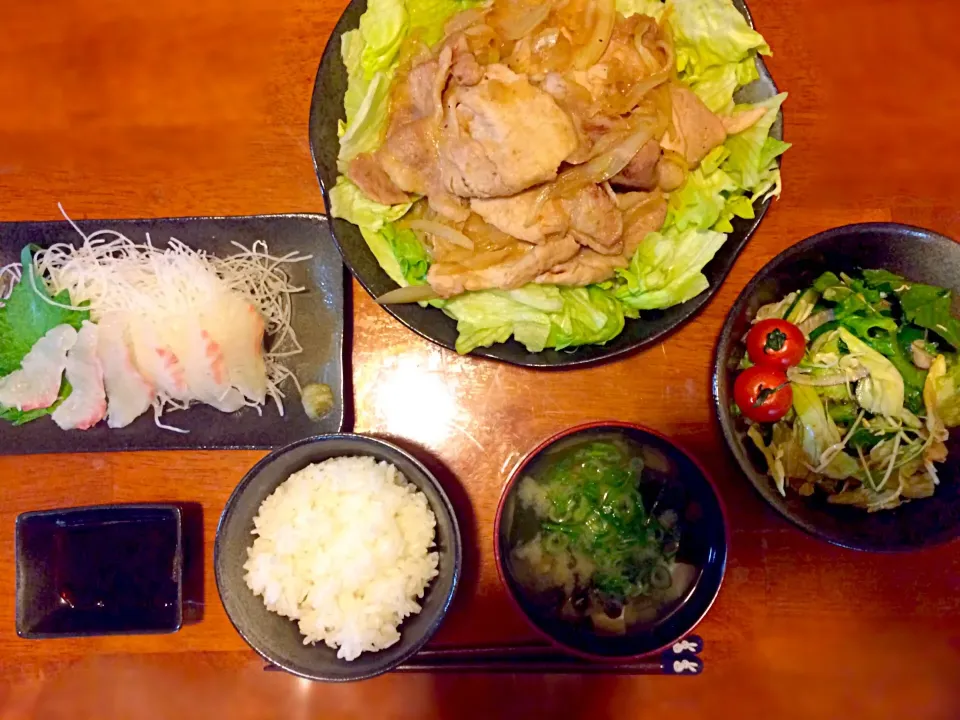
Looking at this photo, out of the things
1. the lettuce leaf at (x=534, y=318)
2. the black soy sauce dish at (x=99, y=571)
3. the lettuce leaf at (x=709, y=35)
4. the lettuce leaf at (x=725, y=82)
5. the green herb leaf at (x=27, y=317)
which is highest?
the lettuce leaf at (x=709, y=35)

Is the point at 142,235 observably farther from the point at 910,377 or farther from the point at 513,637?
the point at 910,377

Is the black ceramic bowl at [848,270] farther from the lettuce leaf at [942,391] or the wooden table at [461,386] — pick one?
the wooden table at [461,386]

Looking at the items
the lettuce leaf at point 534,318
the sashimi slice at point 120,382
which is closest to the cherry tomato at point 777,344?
the lettuce leaf at point 534,318

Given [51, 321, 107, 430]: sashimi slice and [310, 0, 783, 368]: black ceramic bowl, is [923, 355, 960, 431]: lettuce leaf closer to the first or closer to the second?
[310, 0, 783, 368]: black ceramic bowl

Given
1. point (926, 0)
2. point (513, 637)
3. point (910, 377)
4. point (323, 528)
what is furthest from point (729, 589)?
point (926, 0)

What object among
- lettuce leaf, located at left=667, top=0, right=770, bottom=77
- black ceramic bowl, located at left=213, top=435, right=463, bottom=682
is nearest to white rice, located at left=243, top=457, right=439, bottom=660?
black ceramic bowl, located at left=213, top=435, right=463, bottom=682
